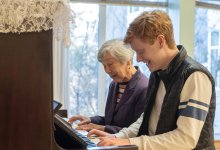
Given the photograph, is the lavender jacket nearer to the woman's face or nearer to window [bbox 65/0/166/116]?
the woman's face

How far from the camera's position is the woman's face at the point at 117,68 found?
2.26 m

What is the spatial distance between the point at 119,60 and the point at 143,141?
3.11ft

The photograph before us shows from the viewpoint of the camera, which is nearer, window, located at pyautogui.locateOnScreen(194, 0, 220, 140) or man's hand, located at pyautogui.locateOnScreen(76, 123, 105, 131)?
man's hand, located at pyautogui.locateOnScreen(76, 123, 105, 131)

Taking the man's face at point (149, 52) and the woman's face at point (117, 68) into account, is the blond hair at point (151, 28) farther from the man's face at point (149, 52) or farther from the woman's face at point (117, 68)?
the woman's face at point (117, 68)

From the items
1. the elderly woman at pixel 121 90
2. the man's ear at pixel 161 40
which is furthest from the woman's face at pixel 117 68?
the man's ear at pixel 161 40

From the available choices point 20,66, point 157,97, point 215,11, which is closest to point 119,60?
point 157,97

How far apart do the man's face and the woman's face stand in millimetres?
699

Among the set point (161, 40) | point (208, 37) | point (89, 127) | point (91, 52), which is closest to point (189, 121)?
point (161, 40)

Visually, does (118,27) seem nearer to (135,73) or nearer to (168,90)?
(135,73)

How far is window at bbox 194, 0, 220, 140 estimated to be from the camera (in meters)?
3.60

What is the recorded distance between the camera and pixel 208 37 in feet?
12.1

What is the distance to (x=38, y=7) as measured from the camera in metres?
0.93

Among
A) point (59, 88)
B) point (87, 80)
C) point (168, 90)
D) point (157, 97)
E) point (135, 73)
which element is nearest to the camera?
point (168, 90)

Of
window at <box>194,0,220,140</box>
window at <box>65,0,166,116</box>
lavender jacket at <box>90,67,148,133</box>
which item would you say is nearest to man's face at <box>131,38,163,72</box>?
lavender jacket at <box>90,67,148,133</box>
